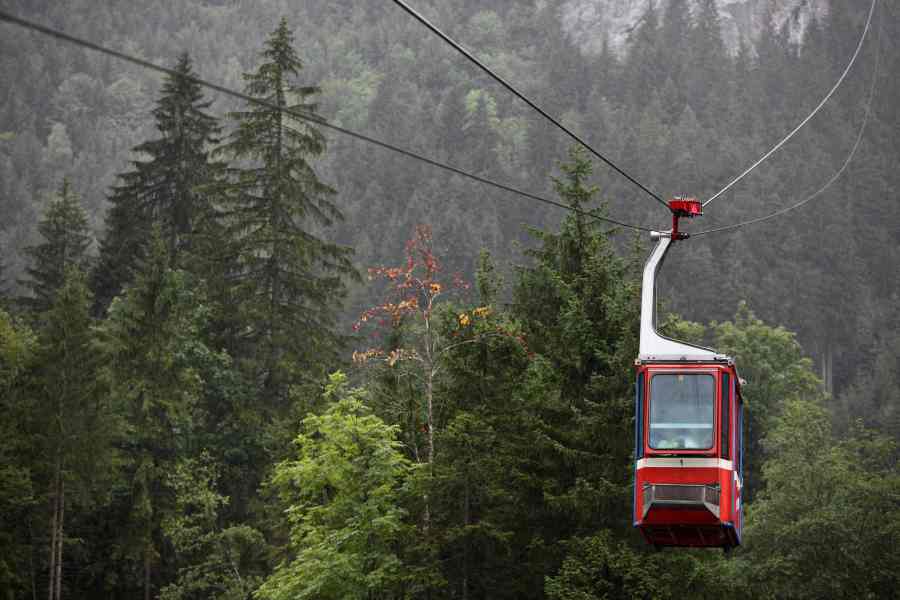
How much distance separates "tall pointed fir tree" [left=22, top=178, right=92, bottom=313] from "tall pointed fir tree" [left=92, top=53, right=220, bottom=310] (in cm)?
843

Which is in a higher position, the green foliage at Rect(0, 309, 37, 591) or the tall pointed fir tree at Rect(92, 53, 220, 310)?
the tall pointed fir tree at Rect(92, 53, 220, 310)

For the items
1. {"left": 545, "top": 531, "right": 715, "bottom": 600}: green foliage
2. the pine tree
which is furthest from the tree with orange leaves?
the pine tree

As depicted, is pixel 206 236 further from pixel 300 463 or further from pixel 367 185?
pixel 367 185

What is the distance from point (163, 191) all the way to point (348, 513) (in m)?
Result: 30.5

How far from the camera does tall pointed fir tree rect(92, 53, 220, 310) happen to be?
58.9 metres

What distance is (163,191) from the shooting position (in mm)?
59812

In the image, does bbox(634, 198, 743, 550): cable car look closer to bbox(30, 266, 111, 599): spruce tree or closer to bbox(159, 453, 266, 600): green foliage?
bbox(159, 453, 266, 600): green foliage

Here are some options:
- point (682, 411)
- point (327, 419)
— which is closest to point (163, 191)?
point (327, 419)

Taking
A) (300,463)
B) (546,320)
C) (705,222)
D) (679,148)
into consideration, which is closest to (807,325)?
(705,222)

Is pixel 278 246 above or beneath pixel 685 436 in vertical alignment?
above

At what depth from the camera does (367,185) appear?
5812 inches

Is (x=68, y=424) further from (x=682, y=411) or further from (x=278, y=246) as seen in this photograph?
(x=682, y=411)

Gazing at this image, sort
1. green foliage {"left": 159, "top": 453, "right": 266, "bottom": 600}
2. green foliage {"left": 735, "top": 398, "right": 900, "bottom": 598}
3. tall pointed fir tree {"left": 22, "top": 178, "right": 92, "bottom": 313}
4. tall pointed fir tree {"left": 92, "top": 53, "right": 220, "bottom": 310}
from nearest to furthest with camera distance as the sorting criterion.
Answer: green foliage {"left": 159, "top": 453, "right": 266, "bottom": 600} → green foliage {"left": 735, "top": 398, "right": 900, "bottom": 598} → tall pointed fir tree {"left": 92, "top": 53, "right": 220, "bottom": 310} → tall pointed fir tree {"left": 22, "top": 178, "right": 92, "bottom": 313}

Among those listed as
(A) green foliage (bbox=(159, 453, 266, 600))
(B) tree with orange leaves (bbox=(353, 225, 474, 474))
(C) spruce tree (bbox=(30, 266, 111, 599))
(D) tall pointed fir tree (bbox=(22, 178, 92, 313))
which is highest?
(D) tall pointed fir tree (bbox=(22, 178, 92, 313))
